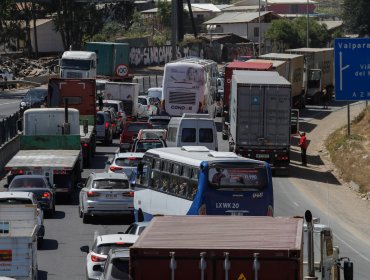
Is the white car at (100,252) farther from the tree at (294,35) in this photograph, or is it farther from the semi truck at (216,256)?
the tree at (294,35)

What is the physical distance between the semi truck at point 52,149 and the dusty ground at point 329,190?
815 cm

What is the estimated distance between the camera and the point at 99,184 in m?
33.6

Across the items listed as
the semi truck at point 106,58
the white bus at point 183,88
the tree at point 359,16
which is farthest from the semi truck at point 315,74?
the tree at point 359,16

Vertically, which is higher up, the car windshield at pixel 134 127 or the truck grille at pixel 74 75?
the car windshield at pixel 134 127

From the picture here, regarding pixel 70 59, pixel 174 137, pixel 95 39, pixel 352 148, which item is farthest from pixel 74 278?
pixel 95 39

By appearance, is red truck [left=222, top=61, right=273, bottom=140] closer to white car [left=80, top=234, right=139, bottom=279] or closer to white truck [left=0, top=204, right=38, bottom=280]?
white truck [left=0, top=204, right=38, bottom=280]

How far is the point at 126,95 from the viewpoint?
64188 mm

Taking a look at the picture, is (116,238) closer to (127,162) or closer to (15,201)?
(15,201)

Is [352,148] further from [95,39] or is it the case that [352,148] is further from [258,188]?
[95,39]

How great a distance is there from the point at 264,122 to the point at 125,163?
10.7 meters

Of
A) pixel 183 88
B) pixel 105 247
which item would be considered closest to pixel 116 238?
pixel 105 247

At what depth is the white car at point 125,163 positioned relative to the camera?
37531mm

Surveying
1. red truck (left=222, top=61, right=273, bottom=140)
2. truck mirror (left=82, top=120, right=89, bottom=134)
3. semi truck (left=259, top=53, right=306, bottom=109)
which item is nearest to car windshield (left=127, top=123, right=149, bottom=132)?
truck mirror (left=82, top=120, right=89, bottom=134)

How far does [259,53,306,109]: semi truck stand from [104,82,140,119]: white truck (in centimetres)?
1035
